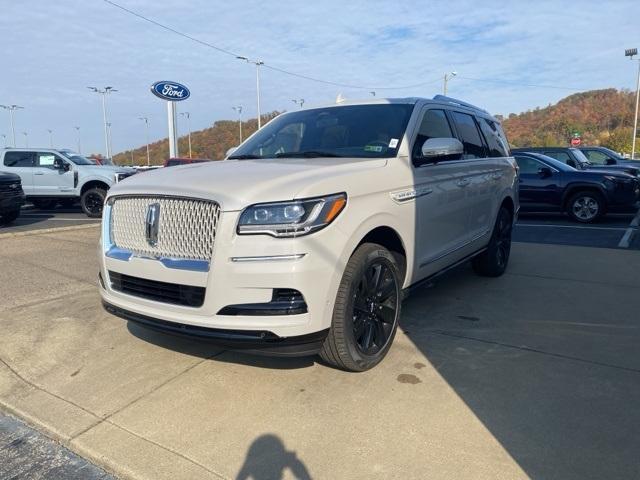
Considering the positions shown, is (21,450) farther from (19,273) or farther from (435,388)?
(19,273)

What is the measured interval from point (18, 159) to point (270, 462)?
15.5 m

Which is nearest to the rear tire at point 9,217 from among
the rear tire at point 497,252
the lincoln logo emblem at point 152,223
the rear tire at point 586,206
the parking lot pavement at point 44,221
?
the parking lot pavement at point 44,221

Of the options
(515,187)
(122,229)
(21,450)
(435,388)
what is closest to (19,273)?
(122,229)

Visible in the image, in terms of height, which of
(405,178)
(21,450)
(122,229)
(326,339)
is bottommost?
(21,450)

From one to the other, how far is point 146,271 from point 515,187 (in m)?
5.06

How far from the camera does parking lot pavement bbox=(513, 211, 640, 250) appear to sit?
8.76m

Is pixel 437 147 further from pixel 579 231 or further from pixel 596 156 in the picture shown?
pixel 596 156

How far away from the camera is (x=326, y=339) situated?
316 centimetres

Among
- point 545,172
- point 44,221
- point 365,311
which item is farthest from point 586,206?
point 44,221

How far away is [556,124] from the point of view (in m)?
86.2

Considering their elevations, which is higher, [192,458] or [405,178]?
[405,178]

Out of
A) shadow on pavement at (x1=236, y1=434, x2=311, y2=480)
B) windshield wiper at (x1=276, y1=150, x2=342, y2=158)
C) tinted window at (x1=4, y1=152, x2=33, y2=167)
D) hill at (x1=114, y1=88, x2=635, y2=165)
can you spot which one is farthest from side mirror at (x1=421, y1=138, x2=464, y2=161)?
hill at (x1=114, y1=88, x2=635, y2=165)

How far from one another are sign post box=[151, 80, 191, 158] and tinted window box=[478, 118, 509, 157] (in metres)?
18.2

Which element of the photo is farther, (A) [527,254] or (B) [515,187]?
(A) [527,254]
